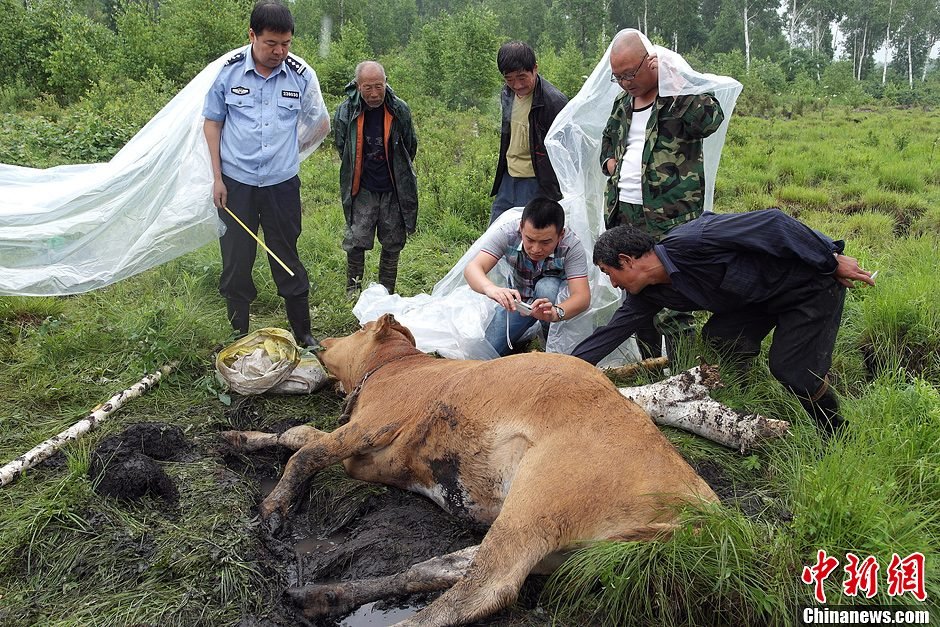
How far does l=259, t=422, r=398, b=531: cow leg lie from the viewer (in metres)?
3.20

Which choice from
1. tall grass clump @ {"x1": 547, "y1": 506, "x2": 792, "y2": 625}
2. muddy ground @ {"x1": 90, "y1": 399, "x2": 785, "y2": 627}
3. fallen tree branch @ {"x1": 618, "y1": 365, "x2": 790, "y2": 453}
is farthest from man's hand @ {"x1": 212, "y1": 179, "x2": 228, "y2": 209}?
tall grass clump @ {"x1": 547, "y1": 506, "x2": 792, "y2": 625}

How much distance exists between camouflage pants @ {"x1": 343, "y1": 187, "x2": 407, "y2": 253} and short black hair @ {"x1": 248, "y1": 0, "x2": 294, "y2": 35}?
5.27 ft

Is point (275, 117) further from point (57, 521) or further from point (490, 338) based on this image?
point (57, 521)

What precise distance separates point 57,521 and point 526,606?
2.07 metres

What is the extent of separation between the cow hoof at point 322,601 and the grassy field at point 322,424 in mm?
147

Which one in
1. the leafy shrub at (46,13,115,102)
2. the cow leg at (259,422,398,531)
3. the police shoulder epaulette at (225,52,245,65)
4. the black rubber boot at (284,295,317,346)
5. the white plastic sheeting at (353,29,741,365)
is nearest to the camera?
the cow leg at (259,422,398,531)

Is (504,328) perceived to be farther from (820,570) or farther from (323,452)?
(820,570)

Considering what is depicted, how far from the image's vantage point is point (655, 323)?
4465 millimetres

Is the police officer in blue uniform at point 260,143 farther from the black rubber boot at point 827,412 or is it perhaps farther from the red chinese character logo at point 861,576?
the red chinese character logo at point 861,576

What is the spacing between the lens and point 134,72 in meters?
17.1

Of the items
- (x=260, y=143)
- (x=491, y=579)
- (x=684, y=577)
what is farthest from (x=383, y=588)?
(x=260, y=143)

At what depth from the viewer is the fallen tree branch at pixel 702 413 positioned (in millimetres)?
3480

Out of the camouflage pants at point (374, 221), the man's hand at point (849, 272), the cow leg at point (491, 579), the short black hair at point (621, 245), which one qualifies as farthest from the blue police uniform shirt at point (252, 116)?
the man's hand at point (849, 272)

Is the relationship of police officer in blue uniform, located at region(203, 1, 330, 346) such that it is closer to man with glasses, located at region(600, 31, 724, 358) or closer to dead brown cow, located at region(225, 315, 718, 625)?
dead brown cow, located at region(225, 315, 718, 625)
